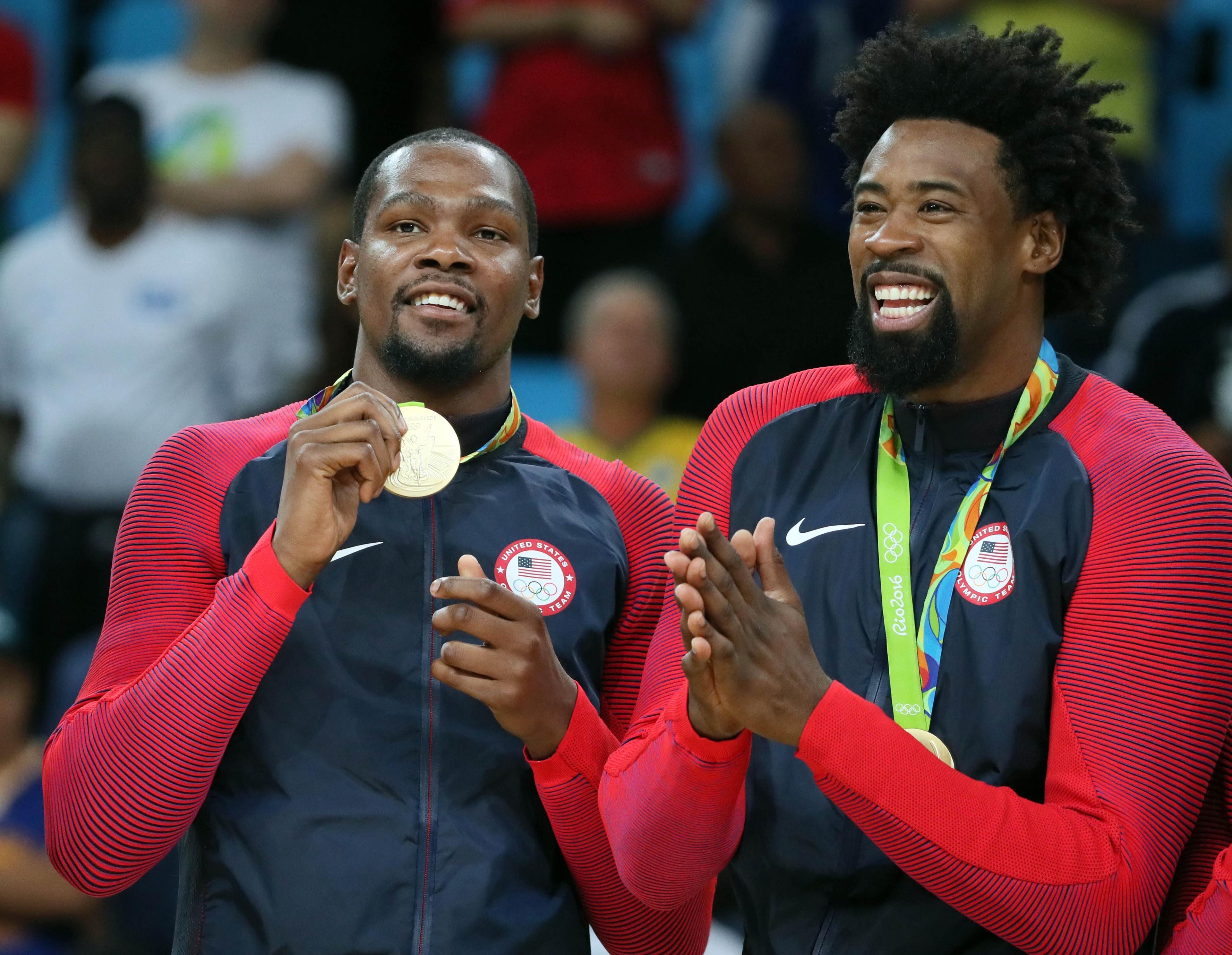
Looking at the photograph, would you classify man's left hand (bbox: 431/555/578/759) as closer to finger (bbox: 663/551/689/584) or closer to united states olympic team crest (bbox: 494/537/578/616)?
united states olympic team crest (bbox: 494/537/578/616)

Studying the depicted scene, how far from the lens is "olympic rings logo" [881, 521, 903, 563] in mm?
2973

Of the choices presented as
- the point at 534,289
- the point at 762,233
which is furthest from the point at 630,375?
the point at 534,289

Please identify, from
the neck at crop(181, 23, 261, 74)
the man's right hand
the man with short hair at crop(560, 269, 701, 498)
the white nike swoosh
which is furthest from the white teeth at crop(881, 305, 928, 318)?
the neck at crop(181, 23, 261, 74)

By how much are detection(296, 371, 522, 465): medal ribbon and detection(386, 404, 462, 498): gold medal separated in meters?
A: 0.07

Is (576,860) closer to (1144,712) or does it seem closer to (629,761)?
(629,761)

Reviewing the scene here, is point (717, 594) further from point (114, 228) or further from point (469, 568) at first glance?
point (114, 228)

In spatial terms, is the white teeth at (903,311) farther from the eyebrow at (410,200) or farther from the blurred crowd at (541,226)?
the blurred crowd at (541,226)

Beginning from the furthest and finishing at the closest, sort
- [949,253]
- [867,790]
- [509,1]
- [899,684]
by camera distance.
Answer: [509,1], [949,253], [899,684], [867,790]

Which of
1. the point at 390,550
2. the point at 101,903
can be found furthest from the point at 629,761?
the point at 101,903

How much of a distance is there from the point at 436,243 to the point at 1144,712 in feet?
4.97

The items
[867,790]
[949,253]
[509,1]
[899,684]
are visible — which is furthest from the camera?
[509,1]

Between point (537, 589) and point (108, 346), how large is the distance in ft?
13.9

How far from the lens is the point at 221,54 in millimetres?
7422

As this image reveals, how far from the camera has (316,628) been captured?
122 inches
